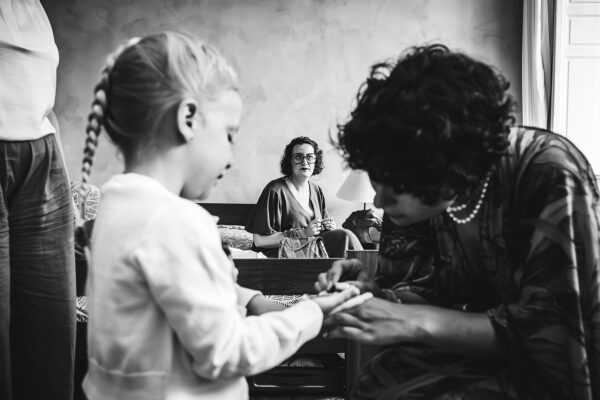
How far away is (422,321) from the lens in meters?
1.14

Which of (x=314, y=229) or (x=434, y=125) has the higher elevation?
(x=434, y=125)

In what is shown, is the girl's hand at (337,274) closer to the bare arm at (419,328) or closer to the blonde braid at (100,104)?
the bare arm at (419,328)

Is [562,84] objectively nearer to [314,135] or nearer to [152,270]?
[314,135]

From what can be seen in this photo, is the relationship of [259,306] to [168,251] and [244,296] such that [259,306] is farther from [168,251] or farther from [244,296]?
[168,251]

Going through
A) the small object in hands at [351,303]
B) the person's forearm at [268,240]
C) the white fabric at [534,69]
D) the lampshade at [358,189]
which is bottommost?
the person's forearm at [268,240]

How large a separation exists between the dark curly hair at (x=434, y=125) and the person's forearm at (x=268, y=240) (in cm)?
294

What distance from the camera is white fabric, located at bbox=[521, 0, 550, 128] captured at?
16.4 feet

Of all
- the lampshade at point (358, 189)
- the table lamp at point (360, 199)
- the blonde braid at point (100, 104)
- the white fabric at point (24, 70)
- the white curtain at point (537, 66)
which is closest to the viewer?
the blonde braid at point (100, 104)

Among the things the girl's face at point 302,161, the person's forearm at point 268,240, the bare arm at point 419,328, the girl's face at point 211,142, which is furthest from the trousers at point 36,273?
the girl's face at point 302,161

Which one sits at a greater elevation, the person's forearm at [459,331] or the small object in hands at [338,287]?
the small object in hands at [338,287]

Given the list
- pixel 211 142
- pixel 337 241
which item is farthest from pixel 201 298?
pixel 337 241

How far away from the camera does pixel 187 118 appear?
1.04 m

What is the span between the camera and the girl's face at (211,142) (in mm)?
1053

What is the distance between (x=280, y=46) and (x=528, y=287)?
4852 mm
